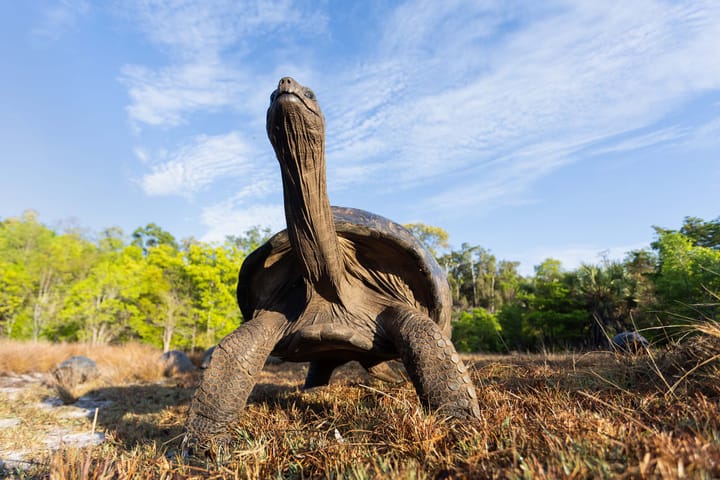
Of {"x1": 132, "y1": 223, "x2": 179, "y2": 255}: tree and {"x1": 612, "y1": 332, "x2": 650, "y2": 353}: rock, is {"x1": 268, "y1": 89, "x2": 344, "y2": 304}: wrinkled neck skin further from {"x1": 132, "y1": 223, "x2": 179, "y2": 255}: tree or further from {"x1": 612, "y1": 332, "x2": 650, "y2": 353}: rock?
{"x1": 132, "y1": 223, "x2": 179, "y2": 255}: tree

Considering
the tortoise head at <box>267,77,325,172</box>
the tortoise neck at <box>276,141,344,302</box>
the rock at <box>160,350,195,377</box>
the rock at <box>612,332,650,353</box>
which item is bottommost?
the rock at <box>160,350,195,377</box>

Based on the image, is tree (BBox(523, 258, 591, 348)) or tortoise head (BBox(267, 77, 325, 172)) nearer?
tortoise head (BBox(267, 77, 325, 172))

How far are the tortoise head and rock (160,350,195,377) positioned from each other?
9410mm

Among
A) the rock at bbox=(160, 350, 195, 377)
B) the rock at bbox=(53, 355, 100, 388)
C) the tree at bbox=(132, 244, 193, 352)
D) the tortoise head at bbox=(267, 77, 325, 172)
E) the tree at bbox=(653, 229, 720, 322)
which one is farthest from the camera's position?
the tree at bbox=(132, 244, 193, 352)

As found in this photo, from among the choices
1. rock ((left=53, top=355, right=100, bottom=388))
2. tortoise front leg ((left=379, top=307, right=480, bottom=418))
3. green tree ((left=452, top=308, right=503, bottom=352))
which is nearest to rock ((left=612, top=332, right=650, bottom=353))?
tortoise front leg ((left=379, top=307, right=480, bottom=418))

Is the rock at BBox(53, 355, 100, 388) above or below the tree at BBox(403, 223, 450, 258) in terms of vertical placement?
below

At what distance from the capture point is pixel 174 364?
10117 mm

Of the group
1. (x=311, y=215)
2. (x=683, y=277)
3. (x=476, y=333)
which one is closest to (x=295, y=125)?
(x=311, y=215)

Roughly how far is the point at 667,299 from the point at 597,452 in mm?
13809

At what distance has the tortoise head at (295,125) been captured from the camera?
2.18 meters

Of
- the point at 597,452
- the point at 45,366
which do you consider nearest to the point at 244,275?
the point at 597,452

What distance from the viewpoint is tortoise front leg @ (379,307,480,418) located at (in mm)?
2207

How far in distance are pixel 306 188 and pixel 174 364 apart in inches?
387

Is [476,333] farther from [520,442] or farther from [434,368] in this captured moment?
[520,442]
